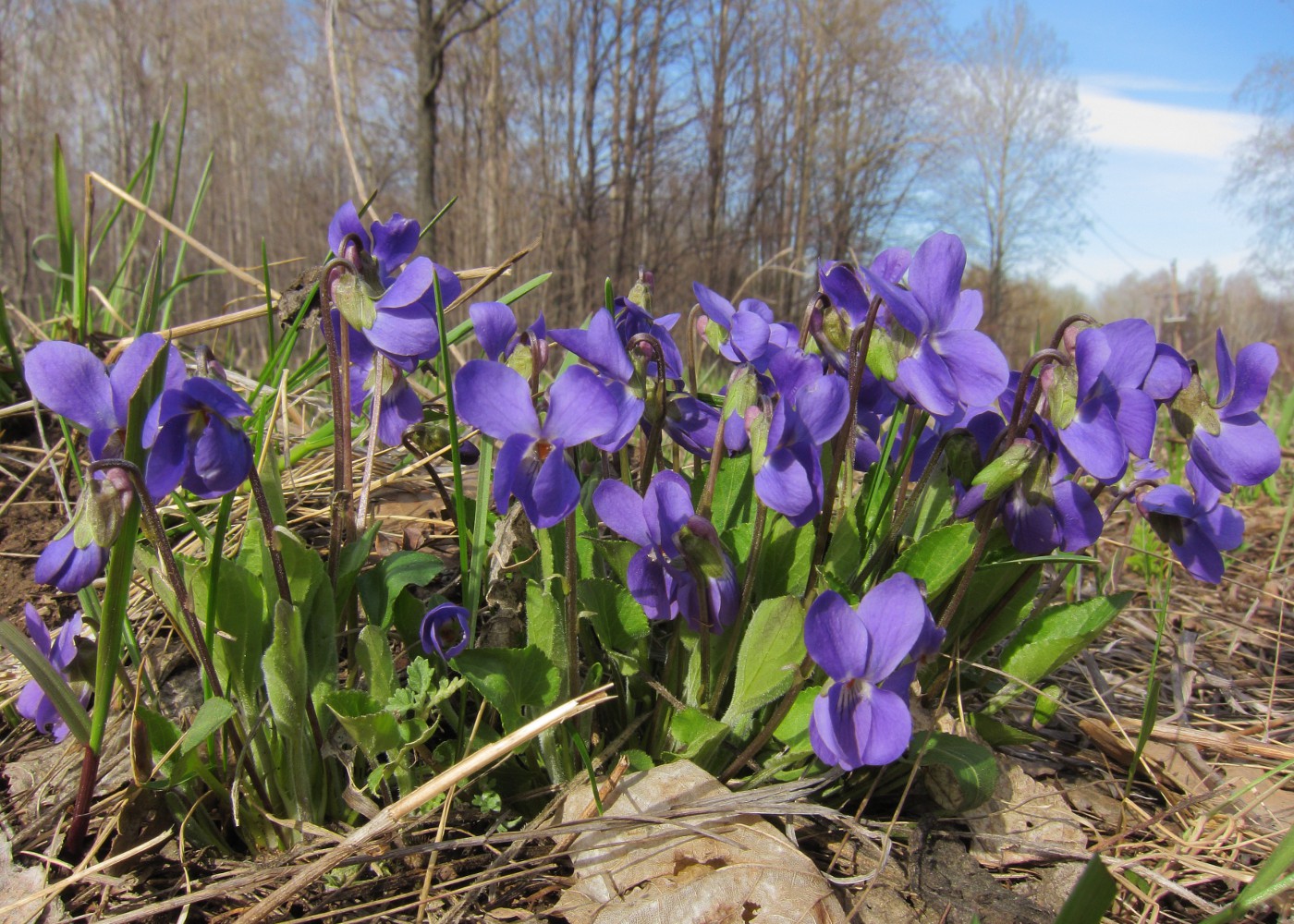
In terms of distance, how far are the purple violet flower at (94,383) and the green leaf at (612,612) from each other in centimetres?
59

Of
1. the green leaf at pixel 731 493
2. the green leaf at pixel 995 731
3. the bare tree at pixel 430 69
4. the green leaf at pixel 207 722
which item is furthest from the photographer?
the bare tree at pixel 430 69

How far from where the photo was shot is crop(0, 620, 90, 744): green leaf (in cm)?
93

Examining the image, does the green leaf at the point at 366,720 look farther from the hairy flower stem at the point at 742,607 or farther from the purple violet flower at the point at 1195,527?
the purple violet flower at the point at 1195,527

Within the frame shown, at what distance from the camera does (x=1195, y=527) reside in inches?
53.4

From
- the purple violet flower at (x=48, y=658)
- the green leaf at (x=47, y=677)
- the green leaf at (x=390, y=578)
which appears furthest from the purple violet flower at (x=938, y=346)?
the purple violet flower at (x=48, y=658)

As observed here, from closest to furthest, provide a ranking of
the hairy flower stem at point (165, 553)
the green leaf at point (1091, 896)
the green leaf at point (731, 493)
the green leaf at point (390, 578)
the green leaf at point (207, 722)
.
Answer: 1. the green leaf at point (1091, 896)
2. the hairy flower stem at point (165, 553)
3. the green leaf at point (207, 722)
4. the green leaf at point (390, 578)
5. the green leaf at point (731, 493)

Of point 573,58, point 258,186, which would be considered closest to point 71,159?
point 258,186

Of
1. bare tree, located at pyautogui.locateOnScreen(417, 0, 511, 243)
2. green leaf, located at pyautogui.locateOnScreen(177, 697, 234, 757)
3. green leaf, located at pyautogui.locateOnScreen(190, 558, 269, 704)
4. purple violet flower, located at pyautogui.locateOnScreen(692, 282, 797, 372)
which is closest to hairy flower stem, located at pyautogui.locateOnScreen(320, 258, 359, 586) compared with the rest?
green leaf, located at pyautogui.locateOnScreen(190, 558, 269, 704)

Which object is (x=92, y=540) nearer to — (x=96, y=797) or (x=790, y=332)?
(x=96, y=797)

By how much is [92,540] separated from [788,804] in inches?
35.0

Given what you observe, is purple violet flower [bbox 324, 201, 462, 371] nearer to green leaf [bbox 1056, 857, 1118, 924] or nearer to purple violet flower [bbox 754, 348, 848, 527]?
purple violet flower [bbox 754, 348, 848, 527]

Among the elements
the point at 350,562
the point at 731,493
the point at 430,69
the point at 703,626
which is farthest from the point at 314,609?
the point at 430,69

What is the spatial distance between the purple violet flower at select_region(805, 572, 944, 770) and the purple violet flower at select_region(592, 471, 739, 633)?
0.18 metres

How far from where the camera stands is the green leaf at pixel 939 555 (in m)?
1.22
